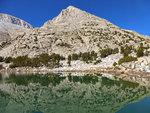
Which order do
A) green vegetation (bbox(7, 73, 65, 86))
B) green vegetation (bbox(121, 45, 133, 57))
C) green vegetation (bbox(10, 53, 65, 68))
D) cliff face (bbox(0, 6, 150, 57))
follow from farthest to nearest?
cliff face (bbox(0, 6, 150, 57)) < green vegetation (bbox(10, 53, 65, 68)) < green vegetation (bbox(121, 45, 133, 57)) < green vegetation (bbox(7, 73, 65, 86))

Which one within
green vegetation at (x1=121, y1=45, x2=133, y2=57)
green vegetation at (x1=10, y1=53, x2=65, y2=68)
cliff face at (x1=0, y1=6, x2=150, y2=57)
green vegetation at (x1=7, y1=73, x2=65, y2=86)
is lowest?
green vegetation at (x1=7, y1=73, x2=65, y2=86)

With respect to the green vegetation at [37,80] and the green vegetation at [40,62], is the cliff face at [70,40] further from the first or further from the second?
the green vegetation at [37,80]

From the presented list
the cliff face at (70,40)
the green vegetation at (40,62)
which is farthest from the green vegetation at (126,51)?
the green vegetation at (40,62)

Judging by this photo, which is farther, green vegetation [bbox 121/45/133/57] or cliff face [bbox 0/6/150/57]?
cliff face [bbox 0/6/150/57]

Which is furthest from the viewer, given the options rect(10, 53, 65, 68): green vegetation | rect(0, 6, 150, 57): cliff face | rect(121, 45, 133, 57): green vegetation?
Answer: rect(0, 6, 150, 57): cliff face

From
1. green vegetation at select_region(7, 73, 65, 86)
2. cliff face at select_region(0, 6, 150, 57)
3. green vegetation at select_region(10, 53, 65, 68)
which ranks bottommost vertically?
green vegetation at select_region(7, 73, 65, 86)

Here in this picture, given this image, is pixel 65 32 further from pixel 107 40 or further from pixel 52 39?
pixel 107 40

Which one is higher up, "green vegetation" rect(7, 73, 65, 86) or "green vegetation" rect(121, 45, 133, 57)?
"green vegetation" rect(121, 45, 133, 57)

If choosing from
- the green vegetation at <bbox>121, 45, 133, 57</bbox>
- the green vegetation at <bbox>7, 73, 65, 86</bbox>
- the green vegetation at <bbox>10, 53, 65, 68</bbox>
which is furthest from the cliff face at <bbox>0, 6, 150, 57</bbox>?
the green vegetation at <bbox>7, 73, 65, 86</bbox>

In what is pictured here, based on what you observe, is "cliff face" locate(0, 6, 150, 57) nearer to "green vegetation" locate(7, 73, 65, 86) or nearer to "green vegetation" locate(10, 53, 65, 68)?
"green vegetation" locate(10, 53, 65, 68)

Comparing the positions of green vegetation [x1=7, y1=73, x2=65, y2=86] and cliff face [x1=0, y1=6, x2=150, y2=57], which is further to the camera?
cliff face [x1=0, y1=6, x2=150, y2=57]

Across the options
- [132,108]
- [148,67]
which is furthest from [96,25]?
[132,108]

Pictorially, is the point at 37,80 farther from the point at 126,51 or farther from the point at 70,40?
the point at 70,40

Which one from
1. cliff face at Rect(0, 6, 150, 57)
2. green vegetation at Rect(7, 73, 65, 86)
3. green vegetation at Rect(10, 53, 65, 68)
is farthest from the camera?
cliff face at Rect(0, 6, 150, 57)
